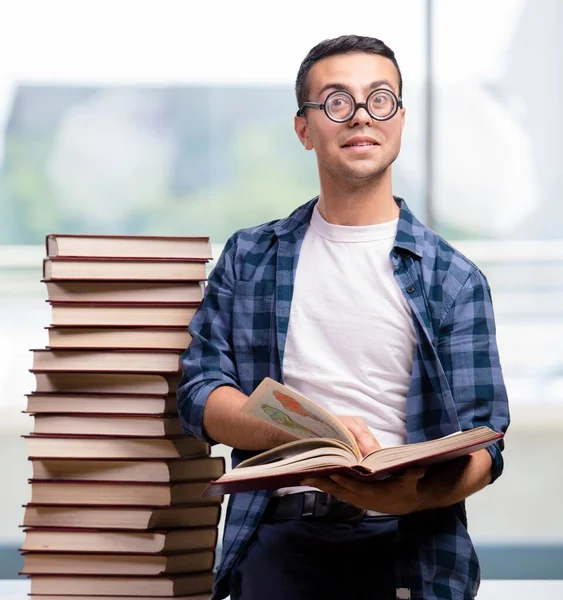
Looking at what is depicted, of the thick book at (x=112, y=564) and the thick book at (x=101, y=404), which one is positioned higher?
the thick book at (x=101, y=404)

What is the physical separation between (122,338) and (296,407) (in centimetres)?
60

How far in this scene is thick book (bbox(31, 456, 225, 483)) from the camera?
1.80 meters

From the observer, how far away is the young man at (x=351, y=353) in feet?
5.06

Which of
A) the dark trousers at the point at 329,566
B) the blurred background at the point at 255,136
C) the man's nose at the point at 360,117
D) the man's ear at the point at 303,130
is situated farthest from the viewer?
the blurred background at the point at 255,136

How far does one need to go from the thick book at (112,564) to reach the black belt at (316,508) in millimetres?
313

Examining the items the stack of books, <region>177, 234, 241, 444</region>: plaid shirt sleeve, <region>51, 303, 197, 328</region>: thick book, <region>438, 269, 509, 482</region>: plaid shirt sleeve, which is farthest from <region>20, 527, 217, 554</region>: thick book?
<region>438, 269, 509, 482</region>: plaid shirt sleeve

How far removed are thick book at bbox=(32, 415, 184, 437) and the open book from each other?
0.46 meters

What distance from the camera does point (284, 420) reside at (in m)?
1.36

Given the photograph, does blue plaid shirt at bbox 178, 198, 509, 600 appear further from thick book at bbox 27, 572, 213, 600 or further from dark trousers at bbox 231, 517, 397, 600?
thick book at bbox 27, 572, 213, 600

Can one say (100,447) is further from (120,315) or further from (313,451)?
(313,451)

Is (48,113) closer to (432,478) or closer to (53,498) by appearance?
(53,498)

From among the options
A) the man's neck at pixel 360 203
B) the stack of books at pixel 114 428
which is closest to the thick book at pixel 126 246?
the stack of books at pixel 114 428

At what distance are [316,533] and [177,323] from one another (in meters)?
0.49

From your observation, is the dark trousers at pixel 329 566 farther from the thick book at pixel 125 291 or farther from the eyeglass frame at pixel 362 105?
the eyeglass frame at pixel 362 105
